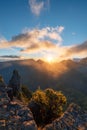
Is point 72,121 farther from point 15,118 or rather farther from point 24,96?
point 24,96

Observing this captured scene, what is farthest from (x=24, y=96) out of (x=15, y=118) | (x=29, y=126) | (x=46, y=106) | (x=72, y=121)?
(x=29, y=126)

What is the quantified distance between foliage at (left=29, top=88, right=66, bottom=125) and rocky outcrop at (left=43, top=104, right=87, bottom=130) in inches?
490

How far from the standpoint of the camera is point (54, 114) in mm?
54719

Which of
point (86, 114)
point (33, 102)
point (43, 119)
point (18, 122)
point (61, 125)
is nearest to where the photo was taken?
point (18, 122)

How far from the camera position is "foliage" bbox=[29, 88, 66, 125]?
170ft

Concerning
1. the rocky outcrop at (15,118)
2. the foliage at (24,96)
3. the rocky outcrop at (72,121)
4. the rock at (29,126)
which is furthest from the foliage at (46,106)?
the foliage at (24,96)

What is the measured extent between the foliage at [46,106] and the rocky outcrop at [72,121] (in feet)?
40.8

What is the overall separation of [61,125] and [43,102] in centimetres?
2182

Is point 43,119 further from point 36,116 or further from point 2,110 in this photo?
point 2,110

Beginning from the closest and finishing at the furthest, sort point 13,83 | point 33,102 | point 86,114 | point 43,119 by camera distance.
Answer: point 86,114 → point 43,119 → point 33,102 → point 13,83

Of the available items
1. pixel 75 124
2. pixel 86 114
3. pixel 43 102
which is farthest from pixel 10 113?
pixel 43 102

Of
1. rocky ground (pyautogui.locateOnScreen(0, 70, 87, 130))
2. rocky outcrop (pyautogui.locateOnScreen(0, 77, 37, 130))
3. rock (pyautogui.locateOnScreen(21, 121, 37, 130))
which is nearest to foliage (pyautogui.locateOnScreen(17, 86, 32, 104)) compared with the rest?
rocky ground (pyautogui.locateOnScreen(0, 70, 87, 130))

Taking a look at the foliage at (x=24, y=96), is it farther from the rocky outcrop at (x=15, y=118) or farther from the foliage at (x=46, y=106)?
the rocky outcrop at (x=15, y=118)

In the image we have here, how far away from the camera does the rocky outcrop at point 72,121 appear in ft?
107
